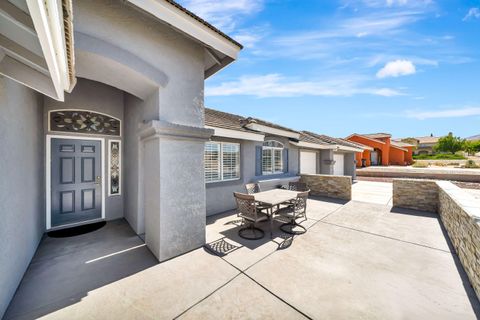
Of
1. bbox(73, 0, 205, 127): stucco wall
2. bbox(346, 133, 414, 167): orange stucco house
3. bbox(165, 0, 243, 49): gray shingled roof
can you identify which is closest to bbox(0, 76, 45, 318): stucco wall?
bbox(73, 0, 205, 127): stucco wall

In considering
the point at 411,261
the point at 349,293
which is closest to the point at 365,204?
the point at 411,261

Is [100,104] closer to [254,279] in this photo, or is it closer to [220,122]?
[220,122]

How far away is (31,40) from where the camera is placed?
1906mm

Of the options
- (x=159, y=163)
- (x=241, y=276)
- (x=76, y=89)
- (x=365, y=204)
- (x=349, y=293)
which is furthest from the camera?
(x=365, y=204)

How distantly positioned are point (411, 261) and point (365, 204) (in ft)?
16.8

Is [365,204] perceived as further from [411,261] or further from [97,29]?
[97,29]

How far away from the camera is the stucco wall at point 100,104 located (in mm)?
5541

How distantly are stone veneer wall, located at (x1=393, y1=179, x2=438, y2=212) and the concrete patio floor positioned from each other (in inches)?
119

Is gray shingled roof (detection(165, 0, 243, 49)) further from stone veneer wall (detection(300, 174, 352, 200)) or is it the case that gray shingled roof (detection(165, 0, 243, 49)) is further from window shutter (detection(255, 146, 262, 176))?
stone veneer wall (detection(300, 174, 352, 200))

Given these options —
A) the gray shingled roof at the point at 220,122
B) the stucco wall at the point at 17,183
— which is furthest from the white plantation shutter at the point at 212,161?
the stucco wall at the point at 17,183

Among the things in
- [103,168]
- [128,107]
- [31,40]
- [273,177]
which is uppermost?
[128,107]

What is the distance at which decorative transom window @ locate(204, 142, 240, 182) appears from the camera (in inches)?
291

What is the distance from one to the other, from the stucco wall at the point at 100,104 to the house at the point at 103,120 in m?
0.03

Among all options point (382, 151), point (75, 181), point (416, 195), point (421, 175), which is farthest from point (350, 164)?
point (75, 181)
